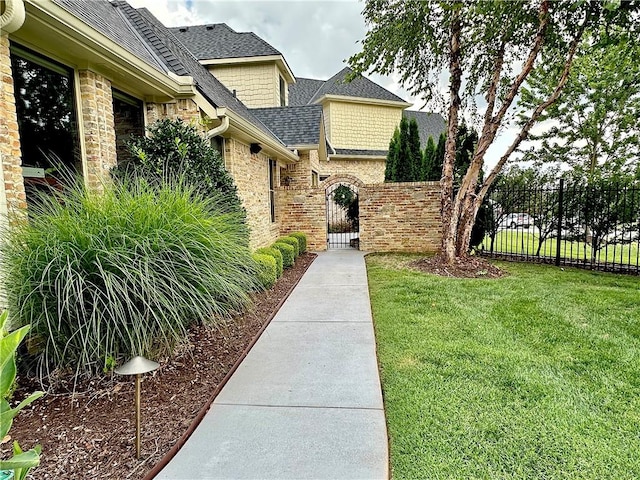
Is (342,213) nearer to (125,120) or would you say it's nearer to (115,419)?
(125,120)

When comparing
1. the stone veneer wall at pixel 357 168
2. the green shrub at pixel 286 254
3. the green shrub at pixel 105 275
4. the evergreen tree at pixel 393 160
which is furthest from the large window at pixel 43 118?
the stone veneer wall at pixel 357 168

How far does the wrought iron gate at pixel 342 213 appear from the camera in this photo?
16.0 metres

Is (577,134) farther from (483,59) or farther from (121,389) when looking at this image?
(121,389)

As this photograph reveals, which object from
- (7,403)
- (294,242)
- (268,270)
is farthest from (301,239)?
(7,403)

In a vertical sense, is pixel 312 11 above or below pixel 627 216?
above

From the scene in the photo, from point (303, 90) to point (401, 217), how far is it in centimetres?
1257

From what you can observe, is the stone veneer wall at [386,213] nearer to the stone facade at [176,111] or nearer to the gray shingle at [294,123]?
the gray shingle at [294,123]

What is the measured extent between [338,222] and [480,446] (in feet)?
50.5

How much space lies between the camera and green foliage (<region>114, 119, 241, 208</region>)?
4.84 m

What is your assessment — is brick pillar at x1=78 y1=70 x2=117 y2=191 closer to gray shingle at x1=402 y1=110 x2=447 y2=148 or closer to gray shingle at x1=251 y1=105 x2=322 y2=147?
gray shingle at x1=251 y1=105 x2=322 y2=147

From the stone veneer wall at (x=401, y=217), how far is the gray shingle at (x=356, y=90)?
9.21 metres

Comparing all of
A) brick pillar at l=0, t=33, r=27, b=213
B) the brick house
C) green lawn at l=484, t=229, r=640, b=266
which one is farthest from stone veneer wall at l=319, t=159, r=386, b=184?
brick pillar at l=0, t=33, r=27, b=213

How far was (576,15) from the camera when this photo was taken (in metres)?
7.13

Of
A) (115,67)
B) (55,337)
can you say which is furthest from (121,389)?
(115,67)
